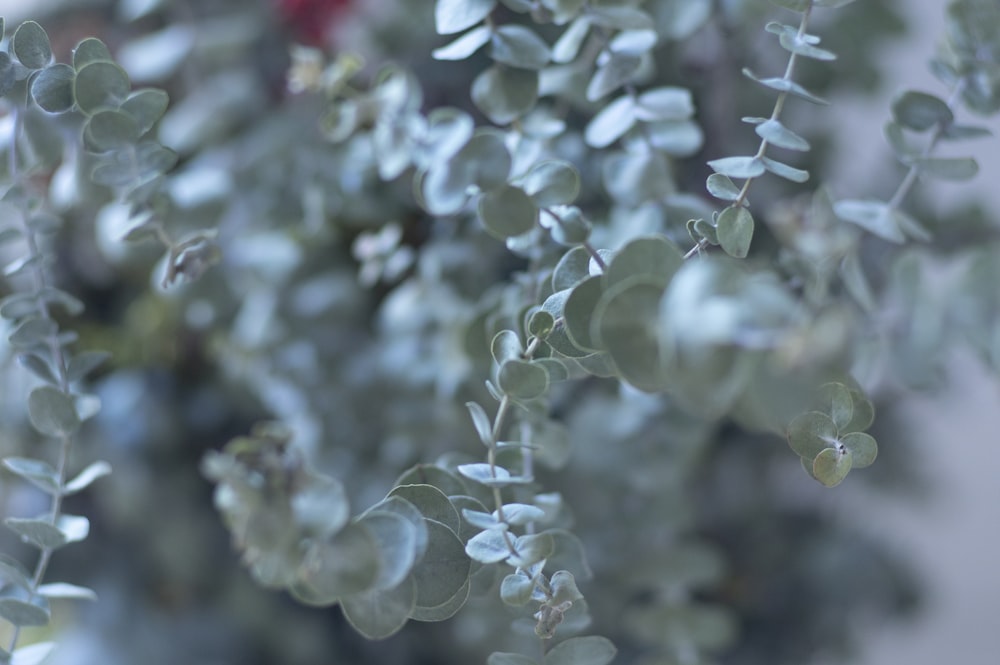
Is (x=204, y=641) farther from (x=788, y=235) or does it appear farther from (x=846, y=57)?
(x=846, y=57)

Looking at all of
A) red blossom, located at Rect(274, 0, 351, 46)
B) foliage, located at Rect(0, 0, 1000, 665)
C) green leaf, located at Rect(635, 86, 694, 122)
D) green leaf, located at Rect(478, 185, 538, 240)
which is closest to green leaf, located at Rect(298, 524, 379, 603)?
foliage, located at Rect(0, 0, 1000, 665)

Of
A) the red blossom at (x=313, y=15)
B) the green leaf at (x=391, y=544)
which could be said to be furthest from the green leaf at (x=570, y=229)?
the red blossom at (x=313, y=15)

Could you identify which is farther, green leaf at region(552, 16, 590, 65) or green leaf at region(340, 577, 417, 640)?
green leaf at region(552, 16, 590, 65)

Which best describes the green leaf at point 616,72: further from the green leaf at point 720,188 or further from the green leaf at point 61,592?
the green leaf at point 61,592

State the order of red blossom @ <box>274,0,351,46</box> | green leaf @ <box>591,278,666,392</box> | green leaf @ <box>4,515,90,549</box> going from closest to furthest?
green leaf @ <box>591,278,666,392</box> → green leaf @ <box>4,515,90,549</box> → red blossom @ <box>274,0,351,46</box>

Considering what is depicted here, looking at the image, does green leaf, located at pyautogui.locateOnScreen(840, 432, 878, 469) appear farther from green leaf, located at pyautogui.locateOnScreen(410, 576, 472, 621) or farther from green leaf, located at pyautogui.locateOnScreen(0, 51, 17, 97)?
green leaf, located at pyautogui.locateOnScreen(0, 51, 17, 97)

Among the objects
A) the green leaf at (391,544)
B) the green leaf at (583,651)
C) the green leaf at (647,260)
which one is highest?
the green leaf at (647,260)
